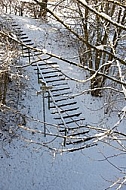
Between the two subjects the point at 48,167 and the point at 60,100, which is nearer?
the point at 48,167

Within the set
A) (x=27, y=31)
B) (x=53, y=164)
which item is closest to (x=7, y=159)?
(x=53, y=164)

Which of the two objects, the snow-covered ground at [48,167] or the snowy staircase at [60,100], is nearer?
the snow-covered ground at [48,167]

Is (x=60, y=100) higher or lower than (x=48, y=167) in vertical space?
higher

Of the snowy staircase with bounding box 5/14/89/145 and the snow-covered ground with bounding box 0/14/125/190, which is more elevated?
the snowy staircase with bounding box 5/14/89/145

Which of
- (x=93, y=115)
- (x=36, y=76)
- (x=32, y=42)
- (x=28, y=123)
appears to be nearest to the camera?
(x=28, y=123)

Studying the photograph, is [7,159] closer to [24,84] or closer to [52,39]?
[24,84]

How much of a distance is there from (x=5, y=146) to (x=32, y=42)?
563 centimetres

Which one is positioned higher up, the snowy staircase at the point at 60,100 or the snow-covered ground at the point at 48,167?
the snowy staircase at the point at 60,100

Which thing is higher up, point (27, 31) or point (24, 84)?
point (27, 31)

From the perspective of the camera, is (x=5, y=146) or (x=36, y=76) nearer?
(x=5, y=146)

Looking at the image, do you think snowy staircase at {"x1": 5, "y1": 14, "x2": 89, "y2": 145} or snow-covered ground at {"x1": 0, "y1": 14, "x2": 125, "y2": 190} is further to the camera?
snowy staircase at {"x1": 5, "y1": 14, "x2": 89, "y2": 145}

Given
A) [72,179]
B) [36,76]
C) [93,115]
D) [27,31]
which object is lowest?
[72,179]

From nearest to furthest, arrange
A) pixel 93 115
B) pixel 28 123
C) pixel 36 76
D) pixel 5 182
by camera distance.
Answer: pixel 5 182, pixel 28 123, pixel 93 115, pixel 36 76

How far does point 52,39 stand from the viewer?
581 inches
